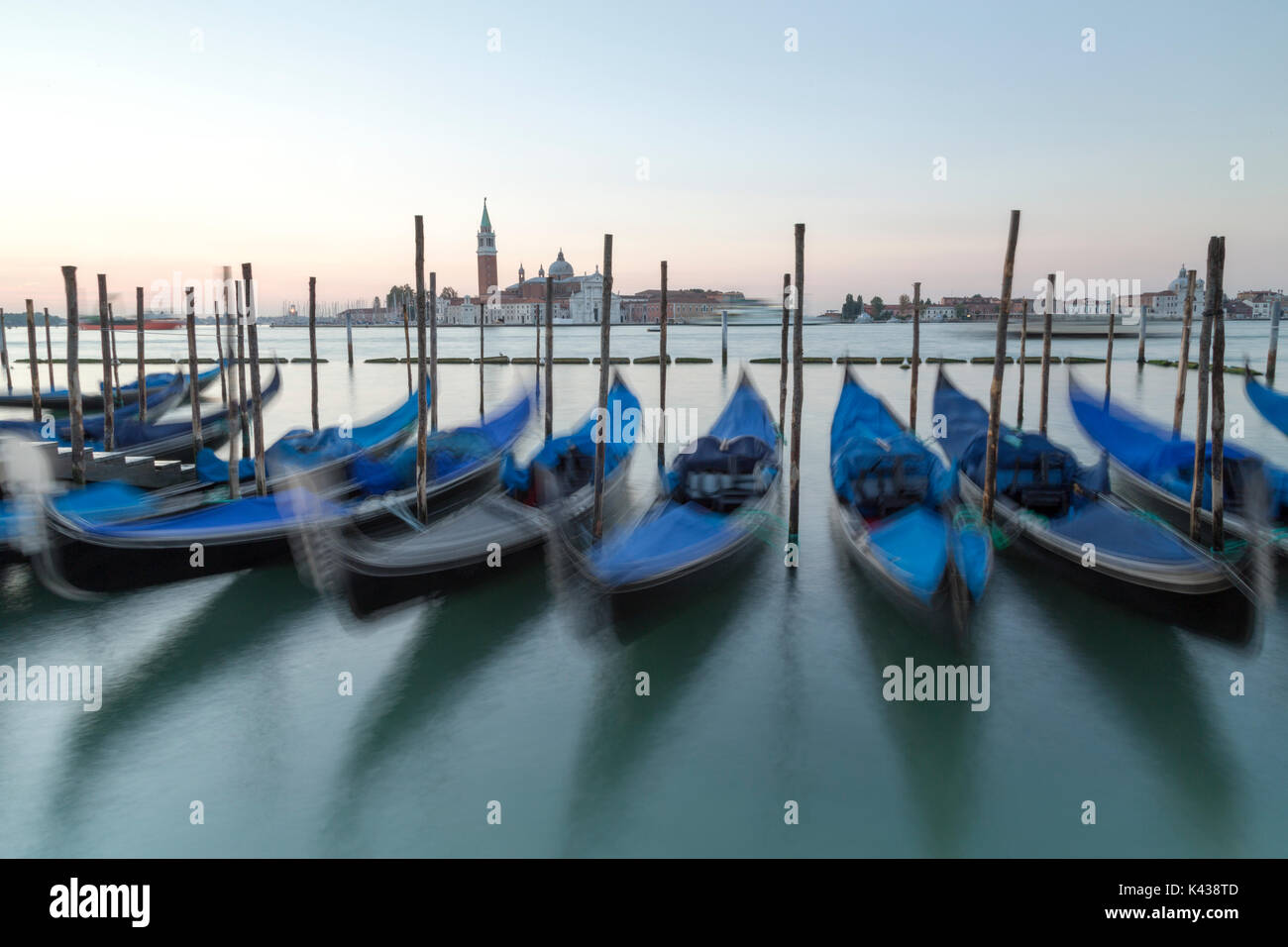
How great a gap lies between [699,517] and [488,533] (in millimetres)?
1722

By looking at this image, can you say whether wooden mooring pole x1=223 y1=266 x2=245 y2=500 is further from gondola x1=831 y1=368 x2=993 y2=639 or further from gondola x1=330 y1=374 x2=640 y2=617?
gondola x1=831 y1=368 x2=993 y2=639

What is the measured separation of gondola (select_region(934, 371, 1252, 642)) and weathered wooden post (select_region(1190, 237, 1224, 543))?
524mm

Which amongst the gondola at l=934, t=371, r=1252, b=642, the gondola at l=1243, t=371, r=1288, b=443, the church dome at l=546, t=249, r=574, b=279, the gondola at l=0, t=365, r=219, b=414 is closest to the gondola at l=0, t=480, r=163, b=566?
the gondola at l=934, t=371, r=1252, b=642

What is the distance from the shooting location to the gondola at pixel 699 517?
5453 mm

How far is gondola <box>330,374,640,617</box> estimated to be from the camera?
5.57 metres

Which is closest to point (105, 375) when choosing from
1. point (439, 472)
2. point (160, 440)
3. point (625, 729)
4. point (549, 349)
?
point (160, 440)

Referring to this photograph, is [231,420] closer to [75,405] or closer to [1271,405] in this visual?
[75,405]

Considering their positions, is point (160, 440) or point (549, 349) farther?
point (160, 440)

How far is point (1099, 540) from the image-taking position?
6.13 m

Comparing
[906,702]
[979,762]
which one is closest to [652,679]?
[906,702]

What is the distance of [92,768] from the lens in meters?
4.55

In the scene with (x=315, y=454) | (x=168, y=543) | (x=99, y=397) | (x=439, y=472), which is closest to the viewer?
(x=168, y=543)

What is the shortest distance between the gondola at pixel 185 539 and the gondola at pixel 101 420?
399 centimetres

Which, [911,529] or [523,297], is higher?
[523,297]
